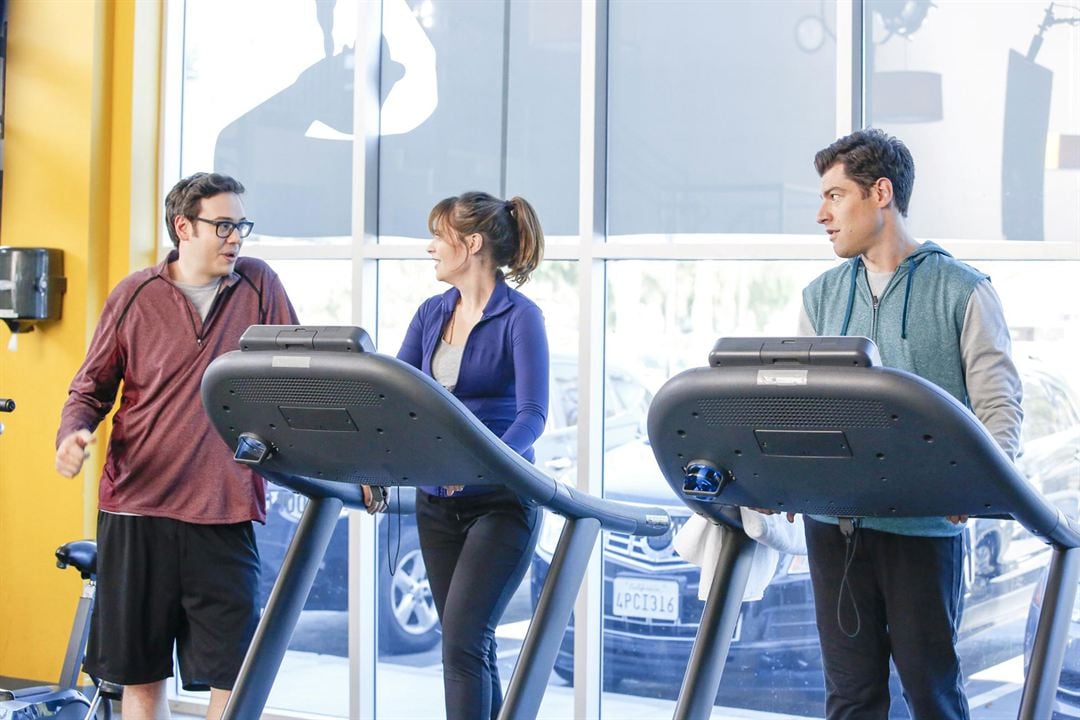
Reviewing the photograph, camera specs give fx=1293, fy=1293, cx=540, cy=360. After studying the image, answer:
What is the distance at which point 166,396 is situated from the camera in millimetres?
3180

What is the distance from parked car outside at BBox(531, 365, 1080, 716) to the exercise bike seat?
51.4 inches

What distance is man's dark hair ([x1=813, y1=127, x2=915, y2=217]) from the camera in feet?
8.13

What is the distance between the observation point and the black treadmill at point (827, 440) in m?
1.73

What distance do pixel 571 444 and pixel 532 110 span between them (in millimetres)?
1041

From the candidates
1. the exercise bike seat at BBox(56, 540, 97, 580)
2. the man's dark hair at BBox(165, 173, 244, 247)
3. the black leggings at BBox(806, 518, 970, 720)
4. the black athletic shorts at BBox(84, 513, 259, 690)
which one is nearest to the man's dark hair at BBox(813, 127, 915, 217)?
the black leggings at BBox(806, 518, 970, 720)

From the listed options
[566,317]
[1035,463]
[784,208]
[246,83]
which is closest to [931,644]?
[1035,463]

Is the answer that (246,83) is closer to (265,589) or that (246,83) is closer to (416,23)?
(416,23)

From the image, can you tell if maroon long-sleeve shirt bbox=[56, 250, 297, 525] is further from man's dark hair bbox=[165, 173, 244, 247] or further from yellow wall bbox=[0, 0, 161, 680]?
yellow wall bbox=[0, 0, 161, 680]

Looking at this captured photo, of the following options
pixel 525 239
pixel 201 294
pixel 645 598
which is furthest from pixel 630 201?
pixel 201 294

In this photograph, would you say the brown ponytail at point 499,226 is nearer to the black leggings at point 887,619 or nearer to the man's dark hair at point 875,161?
the man's dark hair at point 875,161

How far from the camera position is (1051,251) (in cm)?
329

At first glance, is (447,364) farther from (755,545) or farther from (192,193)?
(755,545)

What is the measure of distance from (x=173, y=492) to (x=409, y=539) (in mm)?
1173

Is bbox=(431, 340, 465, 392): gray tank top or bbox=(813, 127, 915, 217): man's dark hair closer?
bbox=(813, 127, 915, 217): man's dark hair
